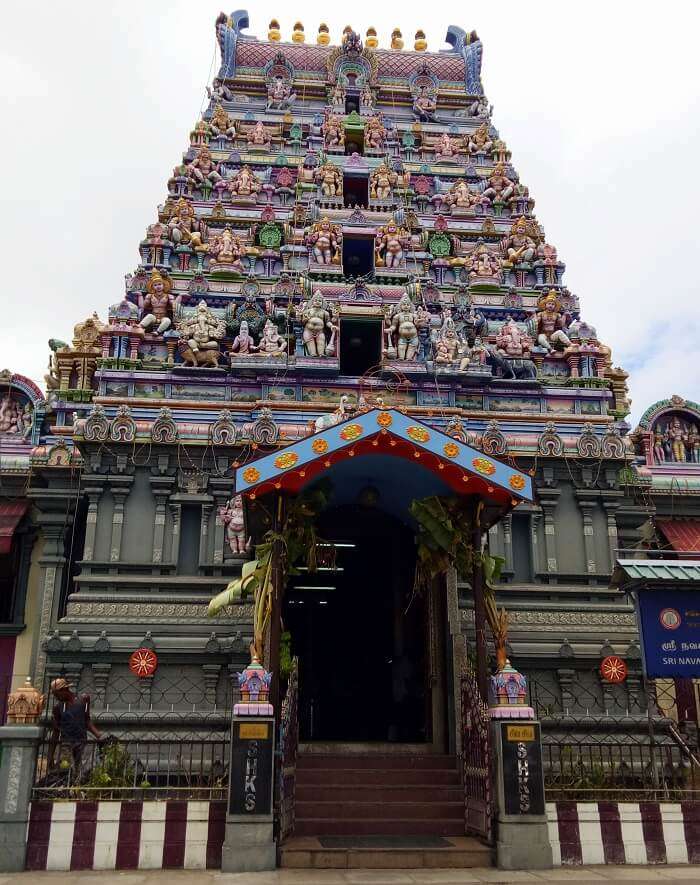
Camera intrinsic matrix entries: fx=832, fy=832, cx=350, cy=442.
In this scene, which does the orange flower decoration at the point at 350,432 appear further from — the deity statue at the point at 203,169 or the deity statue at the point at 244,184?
the deity statue at the point at 203,169

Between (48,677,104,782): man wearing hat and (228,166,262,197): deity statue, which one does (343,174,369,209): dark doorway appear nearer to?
(228,166,262,197): deity statue

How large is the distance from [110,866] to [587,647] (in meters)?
10.2

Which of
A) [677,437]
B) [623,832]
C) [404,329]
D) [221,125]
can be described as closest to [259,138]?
[221,125]

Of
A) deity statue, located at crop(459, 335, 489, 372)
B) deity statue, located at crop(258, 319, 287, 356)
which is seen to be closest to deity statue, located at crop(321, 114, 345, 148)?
deity statue, located at crop(258, 319, 287, 356)

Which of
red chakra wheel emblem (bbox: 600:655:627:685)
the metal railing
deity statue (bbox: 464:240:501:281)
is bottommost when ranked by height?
the metal railing

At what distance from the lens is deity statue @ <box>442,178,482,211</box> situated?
86.1 feet

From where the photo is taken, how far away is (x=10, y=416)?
2256 centimetres

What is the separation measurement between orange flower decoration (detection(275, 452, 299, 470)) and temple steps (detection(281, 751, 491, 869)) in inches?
197

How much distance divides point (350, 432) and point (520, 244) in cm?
1471

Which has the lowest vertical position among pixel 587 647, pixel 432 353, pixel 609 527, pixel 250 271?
pixel 587 647

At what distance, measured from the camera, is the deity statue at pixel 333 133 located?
93.1ft

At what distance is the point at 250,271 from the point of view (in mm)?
23391

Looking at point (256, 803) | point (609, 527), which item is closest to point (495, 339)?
point (609, 527)

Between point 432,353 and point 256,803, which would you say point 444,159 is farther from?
point 256,803
